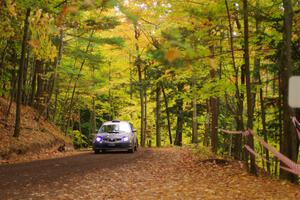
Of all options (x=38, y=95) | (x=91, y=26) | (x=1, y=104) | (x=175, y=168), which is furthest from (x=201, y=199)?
(x=38, y=95)

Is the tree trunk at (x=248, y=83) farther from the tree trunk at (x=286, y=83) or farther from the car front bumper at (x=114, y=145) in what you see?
the car front bumper at (x=114, y=145)

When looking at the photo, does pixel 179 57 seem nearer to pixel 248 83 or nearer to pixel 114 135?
pixel 248 83

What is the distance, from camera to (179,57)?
2.55 meters

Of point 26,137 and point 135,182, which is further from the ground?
point 26,137

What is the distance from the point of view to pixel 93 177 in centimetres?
1067

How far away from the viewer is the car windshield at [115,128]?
19.5 meters

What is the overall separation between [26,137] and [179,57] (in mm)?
17055

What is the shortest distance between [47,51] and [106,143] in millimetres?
7042

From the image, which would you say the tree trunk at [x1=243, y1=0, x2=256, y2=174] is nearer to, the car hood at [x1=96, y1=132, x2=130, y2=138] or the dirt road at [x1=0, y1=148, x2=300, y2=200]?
Result: the dirt road at [x1=0, y1=148, x2=300, y2=200]

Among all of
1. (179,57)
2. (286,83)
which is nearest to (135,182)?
(286,83)

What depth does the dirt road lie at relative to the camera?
8.51 metres

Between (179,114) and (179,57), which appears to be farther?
(179,114)

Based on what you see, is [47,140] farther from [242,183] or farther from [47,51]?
[242,183]

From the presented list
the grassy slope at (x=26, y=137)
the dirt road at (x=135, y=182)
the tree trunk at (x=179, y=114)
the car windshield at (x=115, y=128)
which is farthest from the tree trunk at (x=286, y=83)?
the tree trunk at (x=179, y=114)
